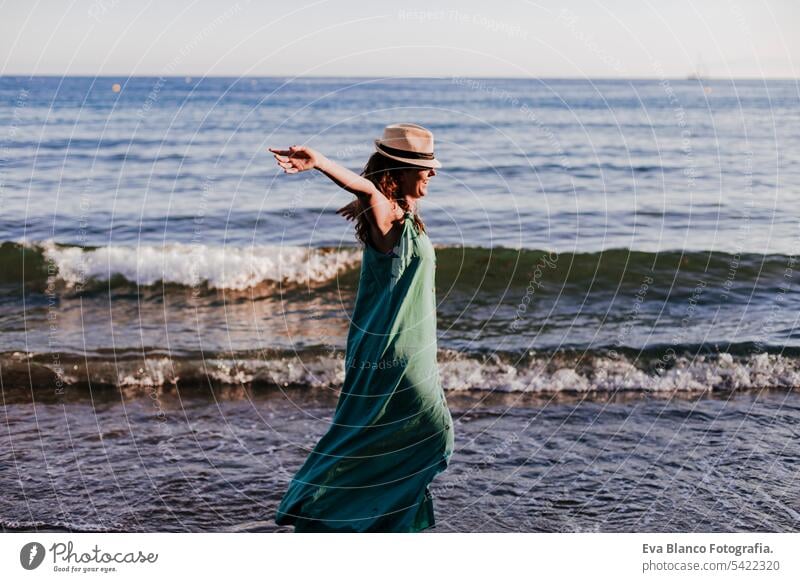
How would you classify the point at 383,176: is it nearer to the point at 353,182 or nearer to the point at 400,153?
the point at 400,153

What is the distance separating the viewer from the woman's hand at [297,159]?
3.70 metres

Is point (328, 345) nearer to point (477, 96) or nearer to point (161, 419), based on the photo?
point (161, 419)

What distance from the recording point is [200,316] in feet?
34.9

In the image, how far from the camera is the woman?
14.0 feet

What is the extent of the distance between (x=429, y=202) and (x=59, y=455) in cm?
904

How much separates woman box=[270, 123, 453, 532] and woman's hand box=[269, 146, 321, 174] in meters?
0.42

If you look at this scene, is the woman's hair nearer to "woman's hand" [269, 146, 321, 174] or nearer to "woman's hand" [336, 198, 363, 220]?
"woman's hand" [336, 198, 363, 220]

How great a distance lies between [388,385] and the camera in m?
4.37
